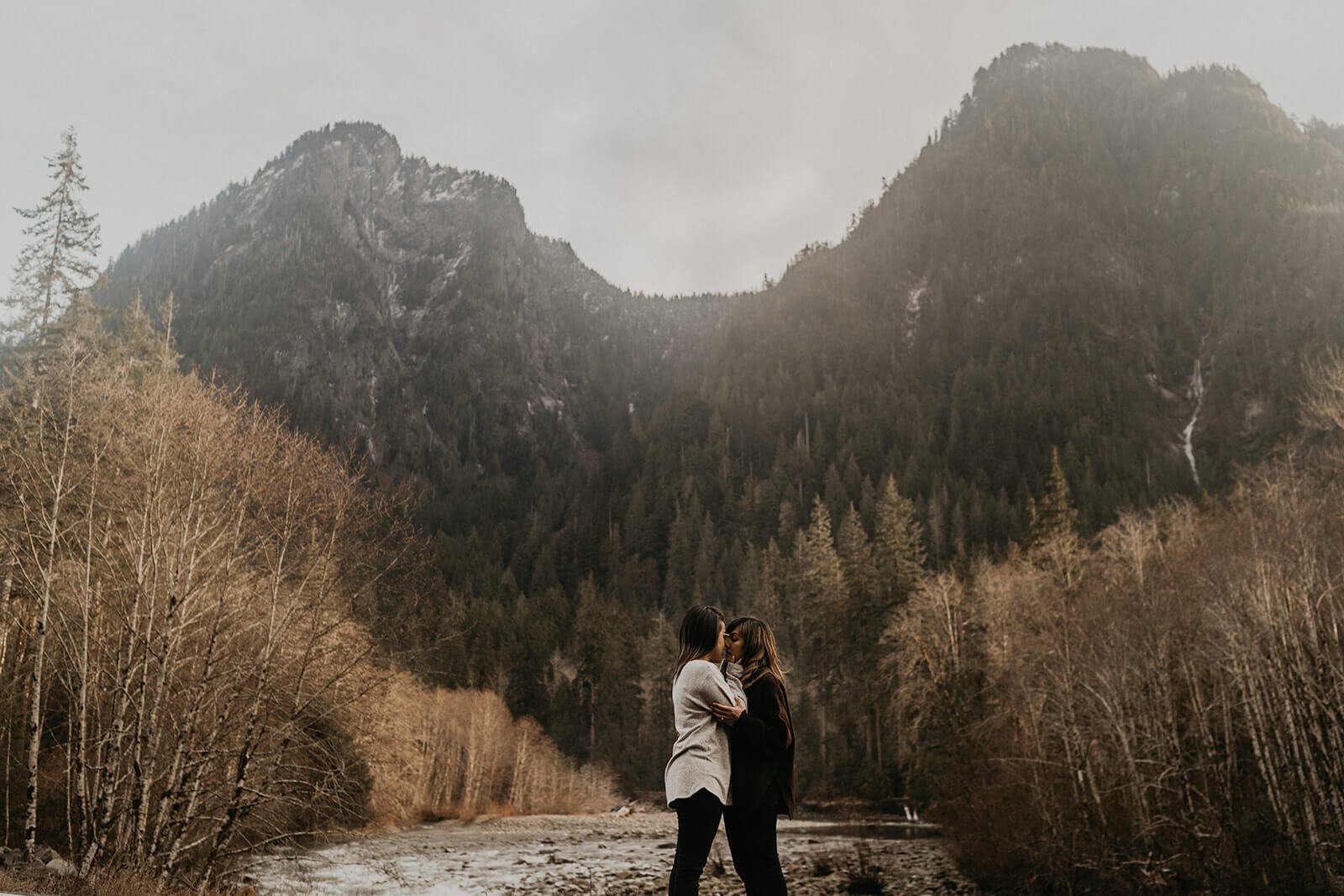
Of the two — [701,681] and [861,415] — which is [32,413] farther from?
[861,415]

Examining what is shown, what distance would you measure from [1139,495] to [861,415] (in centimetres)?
4650


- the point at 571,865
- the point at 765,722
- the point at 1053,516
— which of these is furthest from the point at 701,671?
the point at 1053,516

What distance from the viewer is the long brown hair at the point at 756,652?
5.50m

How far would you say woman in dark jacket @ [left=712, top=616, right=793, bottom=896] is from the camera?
16.9ft

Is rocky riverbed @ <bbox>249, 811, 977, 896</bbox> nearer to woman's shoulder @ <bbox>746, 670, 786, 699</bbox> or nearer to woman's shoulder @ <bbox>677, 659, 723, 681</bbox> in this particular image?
woman's shoulder @ <bbox>746, 670, 786, 699</bbox>

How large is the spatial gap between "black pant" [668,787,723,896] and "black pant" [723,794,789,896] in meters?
0.22

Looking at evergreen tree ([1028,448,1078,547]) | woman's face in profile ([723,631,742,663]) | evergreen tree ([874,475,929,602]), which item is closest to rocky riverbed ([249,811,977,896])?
woman's face in profile ([723,631,742,663])

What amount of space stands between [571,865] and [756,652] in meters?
24.4

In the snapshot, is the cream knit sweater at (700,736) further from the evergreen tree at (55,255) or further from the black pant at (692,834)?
the evergreen tree at (55,255)

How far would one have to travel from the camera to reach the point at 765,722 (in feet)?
17.6

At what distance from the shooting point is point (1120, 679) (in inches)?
776

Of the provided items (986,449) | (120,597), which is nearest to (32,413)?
(120,597)

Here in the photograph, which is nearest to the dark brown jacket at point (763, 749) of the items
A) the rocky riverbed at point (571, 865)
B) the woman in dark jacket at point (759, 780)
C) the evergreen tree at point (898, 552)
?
the woman in dark jacket at point (759, 780)

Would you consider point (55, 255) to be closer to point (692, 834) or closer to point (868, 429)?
point (692, 834)
